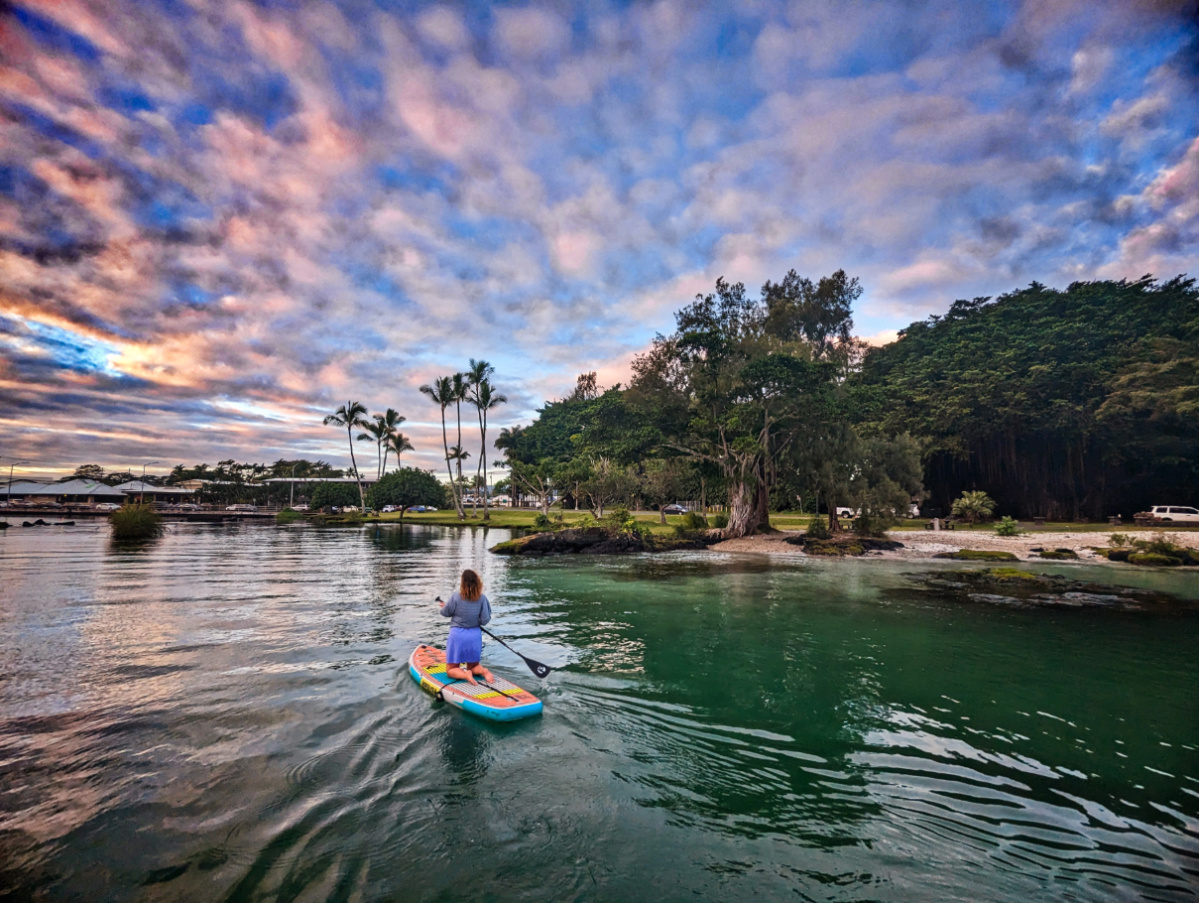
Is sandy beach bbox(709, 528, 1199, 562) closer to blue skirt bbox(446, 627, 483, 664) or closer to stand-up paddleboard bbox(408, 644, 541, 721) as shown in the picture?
blue skirt bbox(446, 627, 483, 664)

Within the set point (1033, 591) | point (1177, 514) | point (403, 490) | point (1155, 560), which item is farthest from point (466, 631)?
point (403, 490)

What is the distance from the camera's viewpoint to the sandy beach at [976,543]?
29.6 meters

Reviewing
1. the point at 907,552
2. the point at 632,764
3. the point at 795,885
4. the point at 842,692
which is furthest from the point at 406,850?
the point at 907,552

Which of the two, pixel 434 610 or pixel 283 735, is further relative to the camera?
pixel 434 610

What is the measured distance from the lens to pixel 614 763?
6.33 m

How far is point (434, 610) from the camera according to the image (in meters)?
15.3

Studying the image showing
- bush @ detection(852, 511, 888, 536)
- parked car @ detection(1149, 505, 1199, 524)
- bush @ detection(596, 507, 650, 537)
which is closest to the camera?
bush @ detection(596, 507, 650, 537)

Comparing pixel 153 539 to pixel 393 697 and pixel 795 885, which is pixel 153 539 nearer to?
pixel 393 697

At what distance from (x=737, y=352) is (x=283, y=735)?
111 ft

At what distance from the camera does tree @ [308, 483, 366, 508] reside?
80.8m

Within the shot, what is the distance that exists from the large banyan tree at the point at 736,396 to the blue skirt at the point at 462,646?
87.8 feet

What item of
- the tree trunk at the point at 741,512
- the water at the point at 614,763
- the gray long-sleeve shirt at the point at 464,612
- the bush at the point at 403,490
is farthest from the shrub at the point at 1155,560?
the bush at the point at 403,490

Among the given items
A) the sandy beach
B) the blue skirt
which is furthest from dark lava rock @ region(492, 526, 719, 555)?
the blue skirt

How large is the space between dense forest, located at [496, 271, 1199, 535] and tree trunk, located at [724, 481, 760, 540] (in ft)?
0.33
